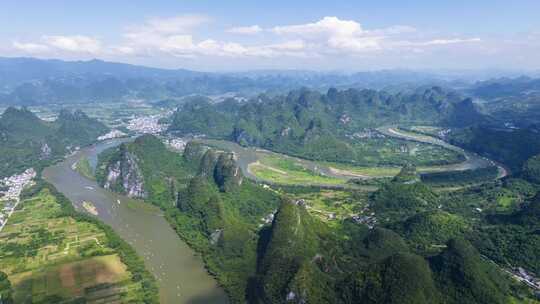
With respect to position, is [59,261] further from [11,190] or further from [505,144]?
[505,144]

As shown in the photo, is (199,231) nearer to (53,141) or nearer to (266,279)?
(266,279)

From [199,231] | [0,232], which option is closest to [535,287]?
[199,231]

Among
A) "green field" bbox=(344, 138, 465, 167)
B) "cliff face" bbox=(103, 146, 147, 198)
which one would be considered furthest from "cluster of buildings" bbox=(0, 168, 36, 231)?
"green field" bbox=(344, 138, 465, 167)

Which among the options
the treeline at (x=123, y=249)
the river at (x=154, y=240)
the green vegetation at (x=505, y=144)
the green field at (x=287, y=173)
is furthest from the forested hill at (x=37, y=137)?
the green vegetation at (x=505, y=144)

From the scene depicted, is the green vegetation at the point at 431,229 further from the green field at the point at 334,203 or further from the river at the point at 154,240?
the river at the point at 154,240

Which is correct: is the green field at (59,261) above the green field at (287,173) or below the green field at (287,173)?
Result: above

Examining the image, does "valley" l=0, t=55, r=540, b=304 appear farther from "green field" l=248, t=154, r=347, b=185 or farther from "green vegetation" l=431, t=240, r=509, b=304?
"green field" l=248, t=154, r=347, b=185
